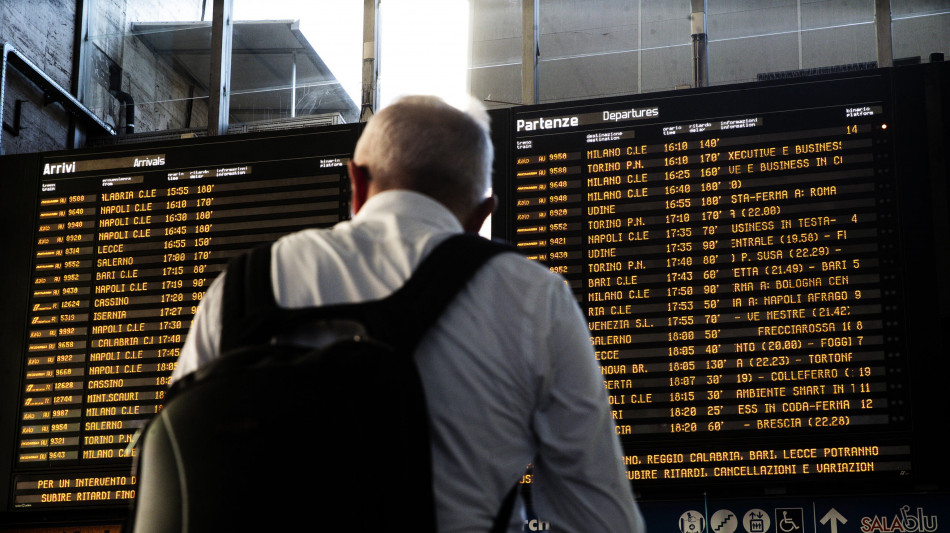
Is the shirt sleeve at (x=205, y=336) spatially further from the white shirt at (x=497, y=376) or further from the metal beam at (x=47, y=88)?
the metal beam at (x=47, y=88)

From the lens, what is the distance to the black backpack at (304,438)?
117 cm

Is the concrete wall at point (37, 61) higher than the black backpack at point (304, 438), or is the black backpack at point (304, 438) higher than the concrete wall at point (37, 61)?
the concrete wall at point (37, 61)

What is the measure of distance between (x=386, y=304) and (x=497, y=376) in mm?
169

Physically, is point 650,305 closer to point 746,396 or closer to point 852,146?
point 746,396

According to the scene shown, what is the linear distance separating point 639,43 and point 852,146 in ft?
5.87

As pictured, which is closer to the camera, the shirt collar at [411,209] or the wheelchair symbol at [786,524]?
the shirt collar at [411,209]

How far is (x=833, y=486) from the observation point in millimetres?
3943

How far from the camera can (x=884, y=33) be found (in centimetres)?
529

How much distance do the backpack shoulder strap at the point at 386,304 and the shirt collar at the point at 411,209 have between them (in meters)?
0.12

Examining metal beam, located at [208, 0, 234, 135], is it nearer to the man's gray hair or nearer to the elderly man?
the man's gray hair

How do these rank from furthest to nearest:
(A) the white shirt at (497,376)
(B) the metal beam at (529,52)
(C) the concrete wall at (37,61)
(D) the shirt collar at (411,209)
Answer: (C) the concrete wall at (37,61) → (B) the metal beam at (529,52) → (D) the shirt collar at (411,209) → (A) the white shirt at (497,376)

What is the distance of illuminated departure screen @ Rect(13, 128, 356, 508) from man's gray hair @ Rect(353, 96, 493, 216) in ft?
10.7

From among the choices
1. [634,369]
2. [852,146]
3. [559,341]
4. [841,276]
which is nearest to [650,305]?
[634,369]

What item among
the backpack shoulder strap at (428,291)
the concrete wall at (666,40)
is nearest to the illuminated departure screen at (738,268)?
the concrete wall at (666,40)
